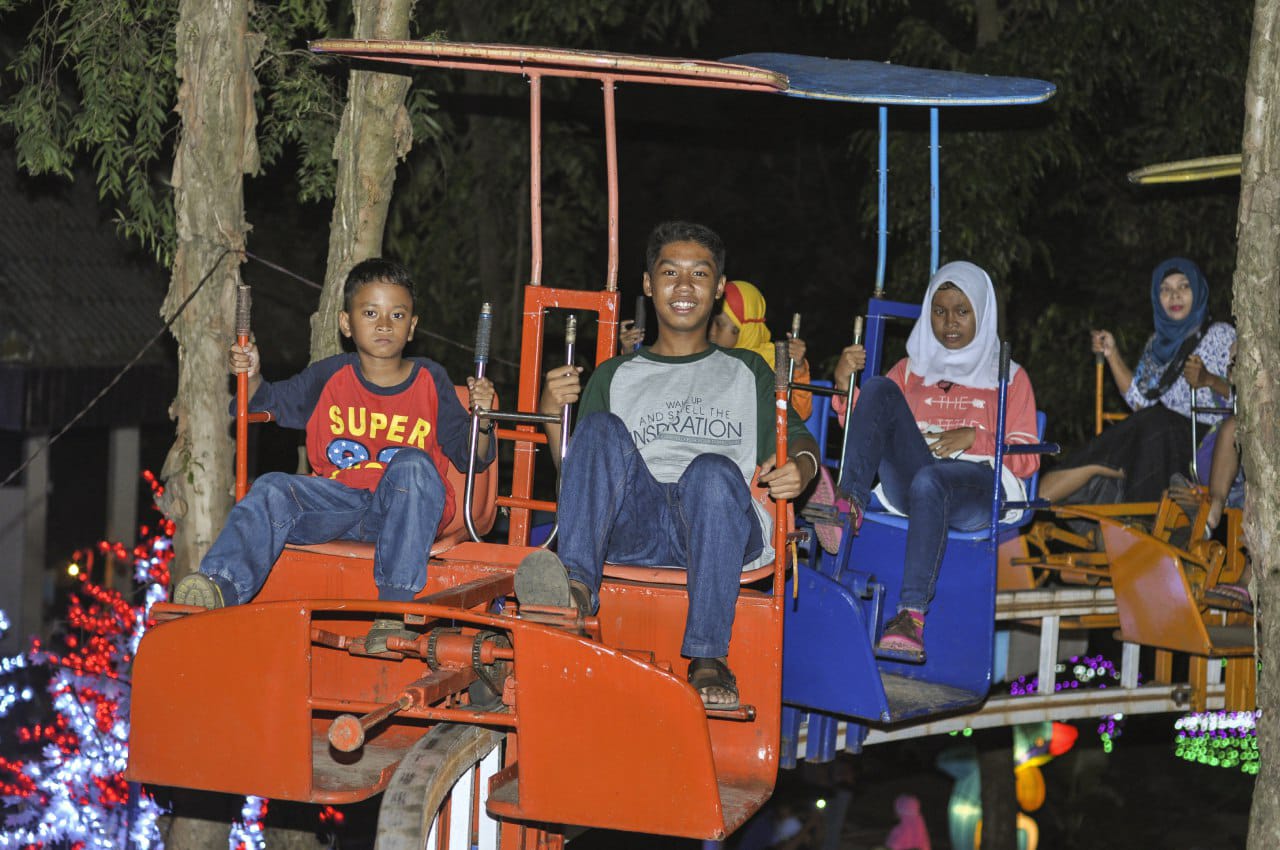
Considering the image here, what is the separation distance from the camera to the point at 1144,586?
6.86 meters

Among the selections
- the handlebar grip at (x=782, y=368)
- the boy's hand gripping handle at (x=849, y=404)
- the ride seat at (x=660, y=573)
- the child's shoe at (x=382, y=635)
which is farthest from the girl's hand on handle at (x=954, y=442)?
the child's shoe at (x=382, y=635)

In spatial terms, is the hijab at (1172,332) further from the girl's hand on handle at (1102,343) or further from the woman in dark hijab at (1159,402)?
the girl's hand on handle at (1102,343)

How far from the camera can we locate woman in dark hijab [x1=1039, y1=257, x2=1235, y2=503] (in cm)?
741

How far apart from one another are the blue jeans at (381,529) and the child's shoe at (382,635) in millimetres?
287

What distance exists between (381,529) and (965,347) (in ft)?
9.43

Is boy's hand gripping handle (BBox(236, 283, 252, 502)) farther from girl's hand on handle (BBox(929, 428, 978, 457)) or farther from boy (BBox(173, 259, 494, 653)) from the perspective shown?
girl's hand on handle (BBox(929, 428, 978, 457))

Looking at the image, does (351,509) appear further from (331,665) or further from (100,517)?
(100,517)

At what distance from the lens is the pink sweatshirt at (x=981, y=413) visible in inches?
249

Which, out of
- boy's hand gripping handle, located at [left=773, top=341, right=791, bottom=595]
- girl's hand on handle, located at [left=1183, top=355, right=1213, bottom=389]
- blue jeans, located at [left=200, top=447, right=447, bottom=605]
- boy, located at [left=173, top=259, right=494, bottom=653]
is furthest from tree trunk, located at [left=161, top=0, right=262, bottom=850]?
girl's hand on handle, located at [left=1183, top=355, right=1213, bottom=389]

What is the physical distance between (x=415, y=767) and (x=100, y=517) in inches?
567

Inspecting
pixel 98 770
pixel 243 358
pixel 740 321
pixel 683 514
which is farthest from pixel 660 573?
pixel 98 770

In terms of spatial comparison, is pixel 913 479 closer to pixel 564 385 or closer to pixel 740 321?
pixel 740 321

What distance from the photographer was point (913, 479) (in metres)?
5.98

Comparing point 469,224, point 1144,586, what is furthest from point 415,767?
point 469,224
